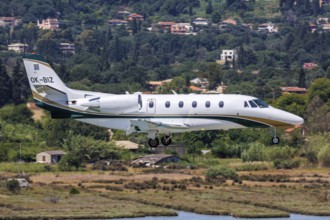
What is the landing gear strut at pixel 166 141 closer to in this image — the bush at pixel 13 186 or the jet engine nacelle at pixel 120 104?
the jet engine nacelle at pixel 120 104

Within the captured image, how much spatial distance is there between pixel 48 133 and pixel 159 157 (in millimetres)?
19369

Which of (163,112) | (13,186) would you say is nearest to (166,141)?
(163,112)

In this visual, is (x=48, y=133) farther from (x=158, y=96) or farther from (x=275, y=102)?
(x=158, y=96)

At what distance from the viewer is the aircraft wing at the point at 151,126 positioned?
68.4 metres

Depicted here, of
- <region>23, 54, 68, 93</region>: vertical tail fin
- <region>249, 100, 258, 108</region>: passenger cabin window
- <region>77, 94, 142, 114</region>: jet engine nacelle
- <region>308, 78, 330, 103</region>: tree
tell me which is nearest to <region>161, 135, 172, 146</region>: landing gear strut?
<region>77, 94, 142, 114</region>: jet engine nacelle

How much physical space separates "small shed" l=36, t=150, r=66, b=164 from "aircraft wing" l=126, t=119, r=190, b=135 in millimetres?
60969

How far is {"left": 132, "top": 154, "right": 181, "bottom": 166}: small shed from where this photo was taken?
127750mm

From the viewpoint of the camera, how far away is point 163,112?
69.1m

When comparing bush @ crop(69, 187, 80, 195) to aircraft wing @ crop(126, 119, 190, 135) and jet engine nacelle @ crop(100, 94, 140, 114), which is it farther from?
aircraft wing @ crop(126, 119, 190, 135)

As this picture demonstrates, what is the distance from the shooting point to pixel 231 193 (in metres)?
111

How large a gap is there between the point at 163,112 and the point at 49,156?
62.1 meters

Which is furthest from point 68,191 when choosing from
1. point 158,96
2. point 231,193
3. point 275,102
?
point 275,102

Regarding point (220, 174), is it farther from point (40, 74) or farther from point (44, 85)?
point (44, 85)

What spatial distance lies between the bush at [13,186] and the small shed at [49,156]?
64.0 feet
